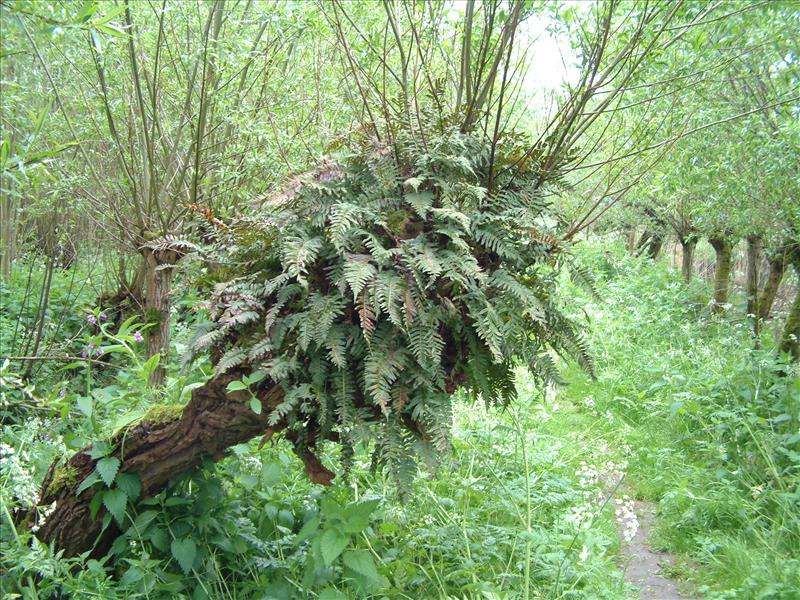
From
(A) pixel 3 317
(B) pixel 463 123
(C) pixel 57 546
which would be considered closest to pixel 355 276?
(B) pixel 463 123

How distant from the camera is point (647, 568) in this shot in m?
4.51

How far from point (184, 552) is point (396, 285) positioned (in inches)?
71.4

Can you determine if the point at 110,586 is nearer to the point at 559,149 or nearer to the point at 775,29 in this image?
the point at 559,149

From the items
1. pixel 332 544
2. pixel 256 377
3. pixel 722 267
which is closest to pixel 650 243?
pixel 722 267

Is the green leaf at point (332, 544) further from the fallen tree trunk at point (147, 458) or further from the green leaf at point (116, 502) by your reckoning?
the green leaf at point (116, 502)

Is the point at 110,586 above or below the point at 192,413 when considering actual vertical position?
below

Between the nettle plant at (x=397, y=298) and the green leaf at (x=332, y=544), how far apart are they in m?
0.45

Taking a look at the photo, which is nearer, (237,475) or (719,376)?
(237,475)

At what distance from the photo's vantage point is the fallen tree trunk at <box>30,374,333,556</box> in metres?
3.16

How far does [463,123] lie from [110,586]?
107 inches

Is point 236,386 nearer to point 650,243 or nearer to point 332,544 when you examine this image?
point 332,544

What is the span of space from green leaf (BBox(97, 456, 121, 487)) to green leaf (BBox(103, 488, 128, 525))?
0.07 metres

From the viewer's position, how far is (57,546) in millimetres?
3312

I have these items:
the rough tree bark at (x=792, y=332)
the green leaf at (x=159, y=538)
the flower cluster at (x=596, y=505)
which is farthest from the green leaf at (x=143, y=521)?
the rough tree bark at (x=792, y=332)
